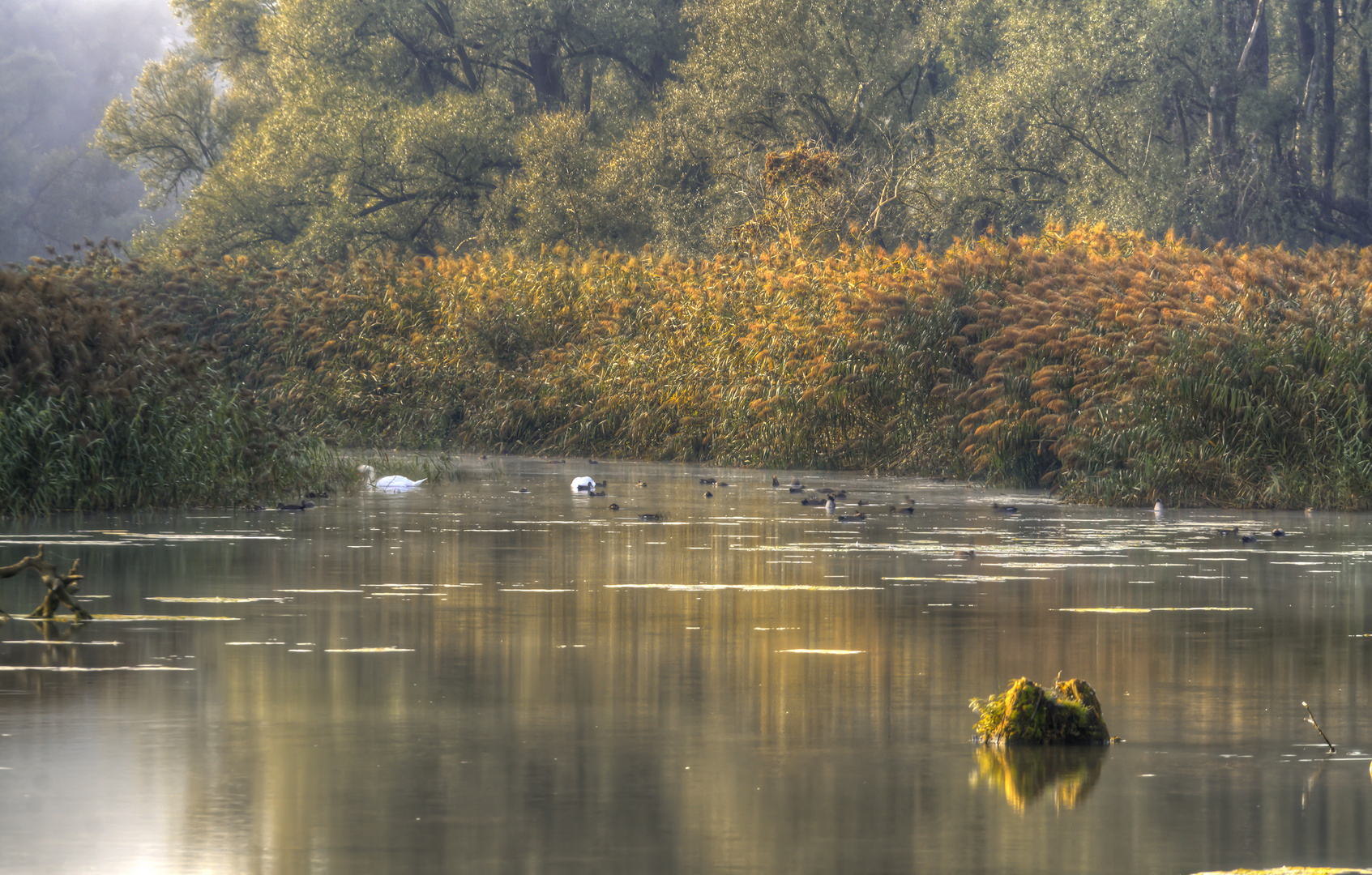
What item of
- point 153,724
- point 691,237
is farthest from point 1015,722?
point 691,237

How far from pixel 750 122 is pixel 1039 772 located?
40.7 meters

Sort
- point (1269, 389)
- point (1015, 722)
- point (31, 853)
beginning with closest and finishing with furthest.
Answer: point (31, 853) → point (1015, 722) → point (1269, 389)

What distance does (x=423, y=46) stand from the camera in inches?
2116

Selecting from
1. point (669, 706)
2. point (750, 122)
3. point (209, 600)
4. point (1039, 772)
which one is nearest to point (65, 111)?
point (750, 122)

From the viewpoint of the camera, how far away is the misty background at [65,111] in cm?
11206

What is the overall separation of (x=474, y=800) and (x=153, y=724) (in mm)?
1883

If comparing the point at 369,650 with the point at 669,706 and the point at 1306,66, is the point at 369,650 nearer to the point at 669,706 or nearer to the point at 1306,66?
the point at 669,706

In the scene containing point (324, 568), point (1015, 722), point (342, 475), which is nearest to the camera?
point (1015, 722)

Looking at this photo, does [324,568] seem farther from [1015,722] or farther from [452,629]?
[1015,722]

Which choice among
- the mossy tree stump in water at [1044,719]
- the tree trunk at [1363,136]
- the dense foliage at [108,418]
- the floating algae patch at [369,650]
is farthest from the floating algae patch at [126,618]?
the tree trunk at [1363,136]

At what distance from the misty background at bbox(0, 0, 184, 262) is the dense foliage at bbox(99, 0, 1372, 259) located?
1496 centimetres

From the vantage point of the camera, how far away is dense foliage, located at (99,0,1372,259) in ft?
149

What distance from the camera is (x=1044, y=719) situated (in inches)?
293

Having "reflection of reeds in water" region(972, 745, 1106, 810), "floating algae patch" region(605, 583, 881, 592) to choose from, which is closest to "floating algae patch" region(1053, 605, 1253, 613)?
"floating algae patch" region(605, 583, 881, 592)
